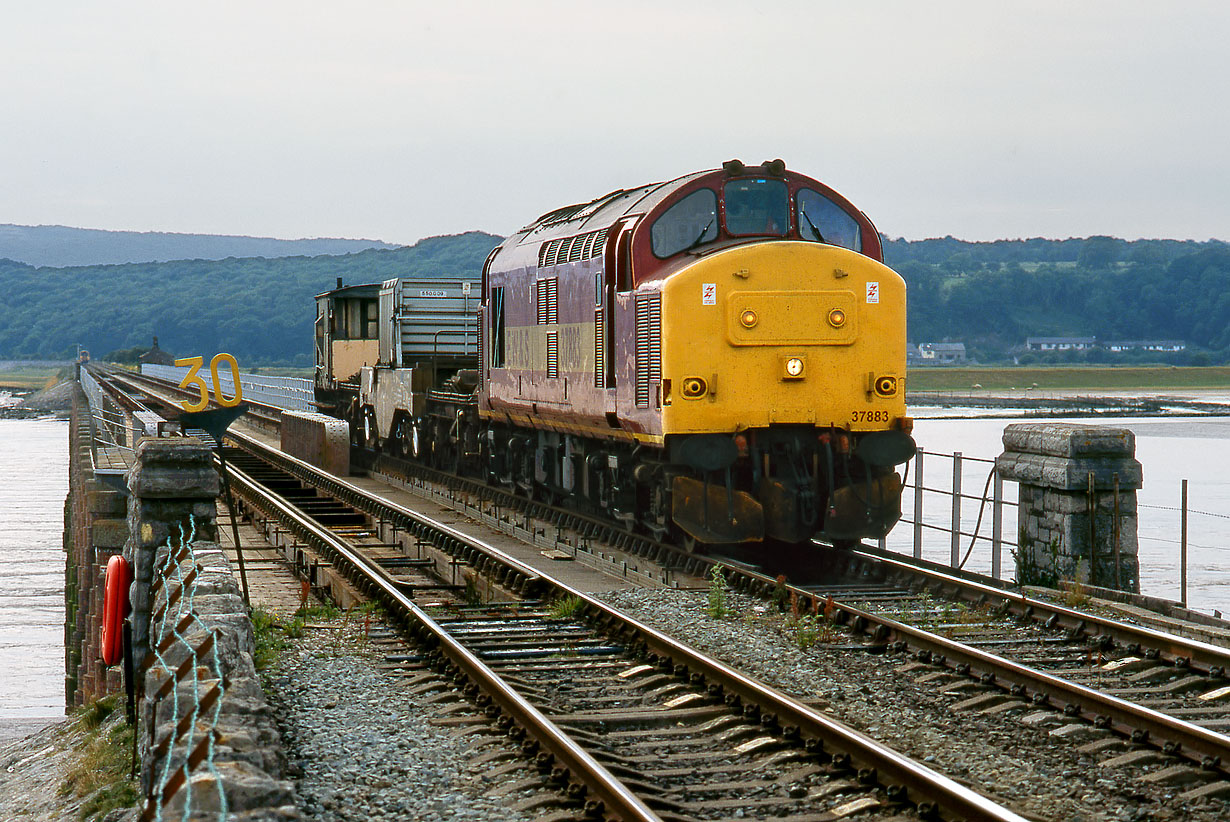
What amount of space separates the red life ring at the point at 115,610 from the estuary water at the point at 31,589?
1032 cm

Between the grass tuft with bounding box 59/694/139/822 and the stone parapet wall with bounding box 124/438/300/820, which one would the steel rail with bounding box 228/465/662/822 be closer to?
the stone parapet wall with bounding box 124/438/300/820

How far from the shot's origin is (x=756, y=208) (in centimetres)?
1463

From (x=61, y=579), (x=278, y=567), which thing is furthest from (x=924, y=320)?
(x=278, y=567)

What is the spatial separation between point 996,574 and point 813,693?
5.14 m

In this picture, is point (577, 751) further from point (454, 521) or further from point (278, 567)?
point (454, 521)

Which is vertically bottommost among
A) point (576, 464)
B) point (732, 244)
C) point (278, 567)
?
point (278, 567)

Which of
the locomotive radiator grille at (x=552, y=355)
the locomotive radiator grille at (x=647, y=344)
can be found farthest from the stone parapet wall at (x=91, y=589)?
the locomotive radiator grille at (x=647, y=344)

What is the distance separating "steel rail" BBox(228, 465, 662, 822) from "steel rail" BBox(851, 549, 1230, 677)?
13.9 feet

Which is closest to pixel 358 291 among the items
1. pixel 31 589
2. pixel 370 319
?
pixel 370 319

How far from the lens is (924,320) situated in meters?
184

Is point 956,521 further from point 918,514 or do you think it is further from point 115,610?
point 115,610

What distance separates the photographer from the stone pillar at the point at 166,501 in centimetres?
1119

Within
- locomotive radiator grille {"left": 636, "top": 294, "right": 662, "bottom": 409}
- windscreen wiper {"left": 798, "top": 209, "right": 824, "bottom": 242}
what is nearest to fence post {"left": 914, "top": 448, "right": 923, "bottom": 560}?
windscreen wiper {"left": 798, "top": 209, "right": 824, "bottom": 242}

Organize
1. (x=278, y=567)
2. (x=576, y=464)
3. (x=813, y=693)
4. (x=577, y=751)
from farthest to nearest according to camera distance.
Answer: (x=576, y=464), (x=278, y=567), (x=813, y=693), (x=577, y=751)
